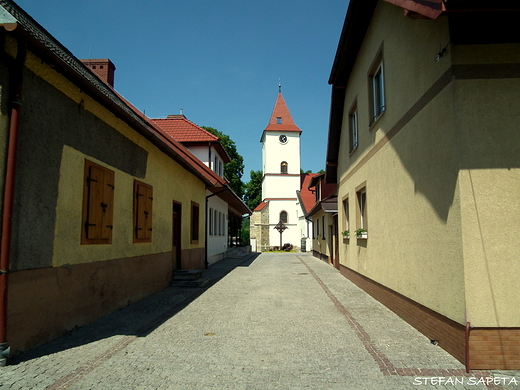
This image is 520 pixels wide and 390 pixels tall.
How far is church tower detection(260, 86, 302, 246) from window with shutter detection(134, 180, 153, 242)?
117 feet

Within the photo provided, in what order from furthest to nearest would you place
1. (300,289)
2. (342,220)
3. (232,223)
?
(232,223) < (342,220) < (300,289)

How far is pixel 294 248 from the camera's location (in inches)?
1619

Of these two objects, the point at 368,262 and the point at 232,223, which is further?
the point at 232,223

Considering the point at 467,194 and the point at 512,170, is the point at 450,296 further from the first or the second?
the point at 512,170

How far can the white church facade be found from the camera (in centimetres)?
4512

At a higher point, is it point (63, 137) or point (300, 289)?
point (63, 137)

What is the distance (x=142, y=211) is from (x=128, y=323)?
279cm

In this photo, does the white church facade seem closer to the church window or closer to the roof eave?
the church window

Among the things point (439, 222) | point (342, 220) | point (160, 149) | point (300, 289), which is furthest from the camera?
point (342, 220)

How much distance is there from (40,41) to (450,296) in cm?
579

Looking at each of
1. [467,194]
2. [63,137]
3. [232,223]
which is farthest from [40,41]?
[232,223]

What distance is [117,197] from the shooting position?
24.7 feet

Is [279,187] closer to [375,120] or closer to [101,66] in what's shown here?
[101,66]

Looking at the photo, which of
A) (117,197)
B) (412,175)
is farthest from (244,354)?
(117,197)
